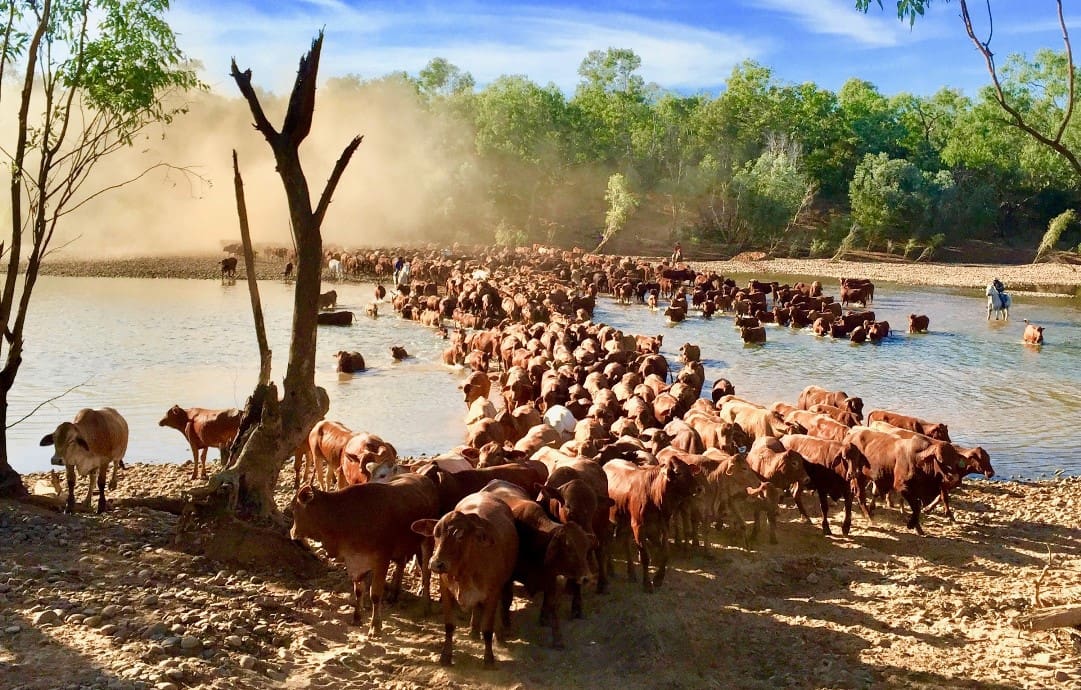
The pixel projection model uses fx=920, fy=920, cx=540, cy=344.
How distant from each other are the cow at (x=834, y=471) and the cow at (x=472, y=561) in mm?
5159

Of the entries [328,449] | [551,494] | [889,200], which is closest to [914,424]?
[551,494]

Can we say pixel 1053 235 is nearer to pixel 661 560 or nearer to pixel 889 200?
pixel 889 200

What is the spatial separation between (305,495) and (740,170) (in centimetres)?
6798

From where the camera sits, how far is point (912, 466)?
37.0ft

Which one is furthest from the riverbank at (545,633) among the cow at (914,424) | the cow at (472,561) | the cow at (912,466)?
the cow at (914,424)

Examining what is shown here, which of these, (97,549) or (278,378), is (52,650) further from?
(278,378)

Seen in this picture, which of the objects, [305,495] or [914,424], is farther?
[914,424]

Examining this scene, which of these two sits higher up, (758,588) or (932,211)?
(932,211)

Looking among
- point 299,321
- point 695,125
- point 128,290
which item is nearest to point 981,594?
point 299,321

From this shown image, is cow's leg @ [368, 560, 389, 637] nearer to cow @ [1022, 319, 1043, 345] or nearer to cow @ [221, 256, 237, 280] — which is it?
cow @ [1022, 319, 1043, 345]

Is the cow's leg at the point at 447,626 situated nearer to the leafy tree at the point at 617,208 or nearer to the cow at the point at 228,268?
the cow at the point at 228,268

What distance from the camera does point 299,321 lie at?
8.94 meters

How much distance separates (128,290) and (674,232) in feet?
140

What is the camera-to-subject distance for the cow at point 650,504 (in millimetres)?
9164
